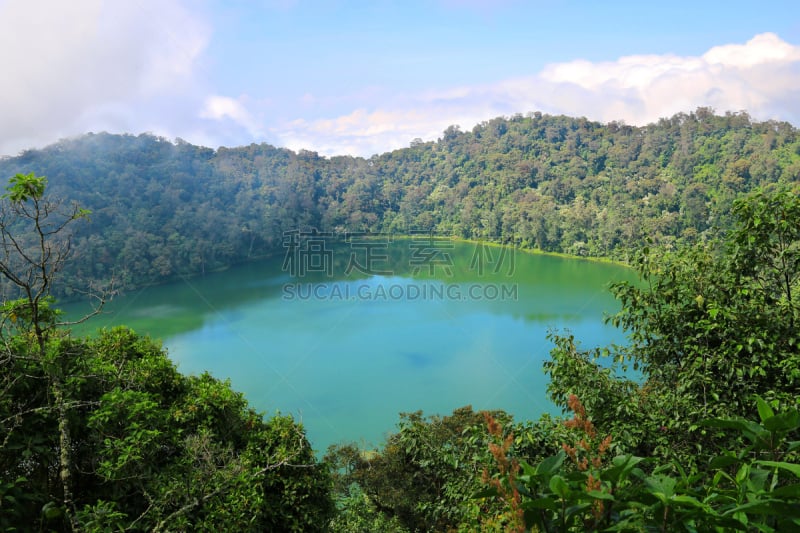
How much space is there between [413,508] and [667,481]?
15.8 feet

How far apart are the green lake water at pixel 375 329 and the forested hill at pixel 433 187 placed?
257cm

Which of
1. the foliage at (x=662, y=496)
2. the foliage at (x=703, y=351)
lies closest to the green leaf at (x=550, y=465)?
the foliage at (x=662, y=496)

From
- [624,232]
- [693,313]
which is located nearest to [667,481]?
[693,313]

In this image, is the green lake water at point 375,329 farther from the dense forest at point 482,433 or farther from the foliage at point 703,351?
the foliage at point 703,351

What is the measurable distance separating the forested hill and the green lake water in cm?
257

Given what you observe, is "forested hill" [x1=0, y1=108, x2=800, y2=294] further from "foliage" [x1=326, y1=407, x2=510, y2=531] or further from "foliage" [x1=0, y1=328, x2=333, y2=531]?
"foliage" [x1=0, y1=328, x2=333, y2=531]

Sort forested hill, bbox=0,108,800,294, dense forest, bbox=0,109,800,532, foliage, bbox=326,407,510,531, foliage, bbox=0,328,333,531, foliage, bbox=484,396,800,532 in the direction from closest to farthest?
foliage, bbox=484,396,800,532, dense forest, bbox=0,109,800,532, foliage, bbox=0,328,333,531, foliage, bbox=326,407,510,531, forested hill, bbox=0,108,800,294

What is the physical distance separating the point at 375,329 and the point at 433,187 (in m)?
28.9

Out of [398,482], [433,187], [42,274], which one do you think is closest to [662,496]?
[42,274]

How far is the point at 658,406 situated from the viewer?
2553mm

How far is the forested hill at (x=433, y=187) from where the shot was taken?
25.3 m

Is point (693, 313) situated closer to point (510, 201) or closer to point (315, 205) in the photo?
point (510, 201)

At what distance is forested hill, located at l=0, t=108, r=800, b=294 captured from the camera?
2533 centimetres

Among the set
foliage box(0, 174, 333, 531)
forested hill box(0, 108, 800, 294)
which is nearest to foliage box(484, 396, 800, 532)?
foliage box(0, 174, 333, 531)
